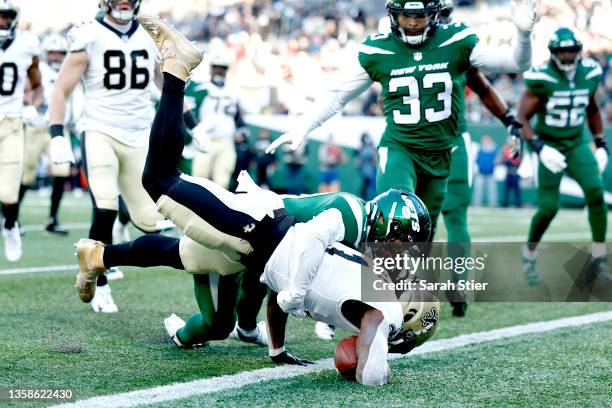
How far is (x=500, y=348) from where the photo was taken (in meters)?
4.64

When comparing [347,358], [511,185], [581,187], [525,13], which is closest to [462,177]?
[581,187]

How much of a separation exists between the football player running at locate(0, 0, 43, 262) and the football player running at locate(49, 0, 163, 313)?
124cm

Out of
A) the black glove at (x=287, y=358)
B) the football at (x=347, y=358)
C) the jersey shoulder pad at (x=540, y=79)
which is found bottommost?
the black glove at (x=287, y=358)

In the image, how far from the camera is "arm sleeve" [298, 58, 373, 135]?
17.3ft

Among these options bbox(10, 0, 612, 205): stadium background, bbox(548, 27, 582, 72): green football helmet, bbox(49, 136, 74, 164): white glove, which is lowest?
bbox(10, 0, 612, 205): stadium background

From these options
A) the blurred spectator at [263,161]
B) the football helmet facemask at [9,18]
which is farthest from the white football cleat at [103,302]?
the blurred spectator at [263,161]

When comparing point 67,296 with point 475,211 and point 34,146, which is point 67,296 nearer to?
point 34,146

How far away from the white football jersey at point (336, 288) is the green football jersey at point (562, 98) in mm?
3458

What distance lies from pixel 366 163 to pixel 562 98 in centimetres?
1005

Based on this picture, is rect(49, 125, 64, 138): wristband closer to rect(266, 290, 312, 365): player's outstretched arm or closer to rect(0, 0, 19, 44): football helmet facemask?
rect(0, 0, 19, 44): football helmet facemask

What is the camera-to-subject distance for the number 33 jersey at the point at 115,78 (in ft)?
18.3

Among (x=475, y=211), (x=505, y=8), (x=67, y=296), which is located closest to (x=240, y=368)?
(x=67, y=296)

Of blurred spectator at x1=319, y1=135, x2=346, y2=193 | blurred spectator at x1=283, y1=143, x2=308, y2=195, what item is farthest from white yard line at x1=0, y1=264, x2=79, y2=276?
blurred spectator at x1=319, y1=135, x2=346, y2=193

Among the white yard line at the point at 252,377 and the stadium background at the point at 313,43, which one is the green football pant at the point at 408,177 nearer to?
the white yard line at the point at 252,377
